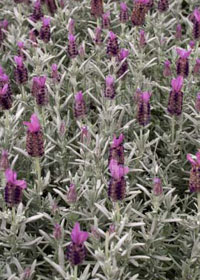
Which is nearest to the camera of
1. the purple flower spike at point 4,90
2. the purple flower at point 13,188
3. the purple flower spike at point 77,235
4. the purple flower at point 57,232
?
the purple flower spike at point 77,235

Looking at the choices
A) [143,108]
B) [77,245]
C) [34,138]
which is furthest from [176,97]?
[77,245]

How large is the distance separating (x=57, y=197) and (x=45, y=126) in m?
0.35

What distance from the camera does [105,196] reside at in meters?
2.15

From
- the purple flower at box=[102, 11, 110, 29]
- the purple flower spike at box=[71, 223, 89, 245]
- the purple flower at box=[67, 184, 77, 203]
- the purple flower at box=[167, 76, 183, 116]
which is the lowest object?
the purple flower at box=[67, 184, 77, 203]

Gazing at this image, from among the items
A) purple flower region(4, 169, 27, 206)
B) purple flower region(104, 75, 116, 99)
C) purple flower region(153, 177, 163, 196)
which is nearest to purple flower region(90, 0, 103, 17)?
purple flower region(104, 75, 116, 99)

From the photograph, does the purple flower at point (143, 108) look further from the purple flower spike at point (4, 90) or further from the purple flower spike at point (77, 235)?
the purple flower spike at point (77, 235)

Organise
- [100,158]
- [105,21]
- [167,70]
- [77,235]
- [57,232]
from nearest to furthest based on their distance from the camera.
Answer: [77,235], [57,232], [100,158], [167,70], [105,21]

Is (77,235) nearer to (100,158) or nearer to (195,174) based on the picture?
(195,174)

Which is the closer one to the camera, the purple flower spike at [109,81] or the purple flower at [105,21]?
the purple flower spike at [109,81]

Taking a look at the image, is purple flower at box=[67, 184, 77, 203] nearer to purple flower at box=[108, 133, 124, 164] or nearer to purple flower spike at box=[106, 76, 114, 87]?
purple flower at box=[108, 133, 124, 164]

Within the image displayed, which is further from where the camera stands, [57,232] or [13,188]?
[57,232]

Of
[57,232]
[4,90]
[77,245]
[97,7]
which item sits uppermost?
[97,7]

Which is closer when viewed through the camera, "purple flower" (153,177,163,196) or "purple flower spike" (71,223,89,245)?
"purple flower spike" (71,223,89,245)

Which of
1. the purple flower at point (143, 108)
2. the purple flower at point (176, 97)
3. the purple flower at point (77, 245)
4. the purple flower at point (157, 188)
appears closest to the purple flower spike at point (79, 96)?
the purple flower at point (143, 108)
